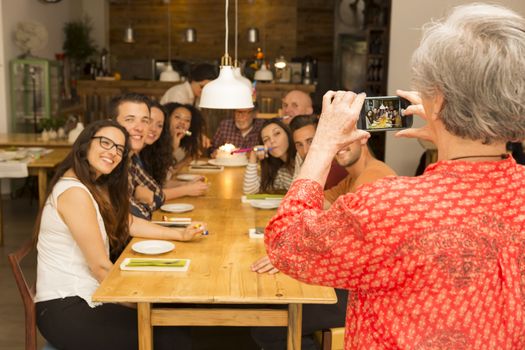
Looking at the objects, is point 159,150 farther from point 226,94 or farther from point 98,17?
point 98,17

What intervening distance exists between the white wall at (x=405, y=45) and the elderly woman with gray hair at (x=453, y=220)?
6.02 m

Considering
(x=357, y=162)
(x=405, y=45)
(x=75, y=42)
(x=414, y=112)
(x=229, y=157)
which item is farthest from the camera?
(x=75, y=42)

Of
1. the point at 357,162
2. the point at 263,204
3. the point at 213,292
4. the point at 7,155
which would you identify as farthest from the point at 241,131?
the point at 213,292

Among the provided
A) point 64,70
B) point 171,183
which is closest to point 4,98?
point 64,70

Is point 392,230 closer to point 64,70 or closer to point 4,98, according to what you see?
point 4,98

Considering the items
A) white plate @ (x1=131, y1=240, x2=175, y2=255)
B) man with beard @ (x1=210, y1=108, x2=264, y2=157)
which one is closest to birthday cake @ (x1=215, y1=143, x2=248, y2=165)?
man with beard @ (x1=210, y1=108, x2=264, y2=157)

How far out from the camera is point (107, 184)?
2895mm

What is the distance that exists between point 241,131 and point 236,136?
0.25 feet

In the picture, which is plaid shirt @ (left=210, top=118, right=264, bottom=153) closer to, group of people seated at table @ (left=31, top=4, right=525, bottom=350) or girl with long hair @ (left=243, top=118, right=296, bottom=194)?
girl with long hair @ (left=243, top=118, right=296, bottom=194)

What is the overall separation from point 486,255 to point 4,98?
23.5ft

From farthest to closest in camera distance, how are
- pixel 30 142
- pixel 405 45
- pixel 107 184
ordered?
pixel 405 45, pixel 30 142, pixel 107 184

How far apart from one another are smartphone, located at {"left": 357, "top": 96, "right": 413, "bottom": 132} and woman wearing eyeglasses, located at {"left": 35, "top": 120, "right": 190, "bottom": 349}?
57.5 inches

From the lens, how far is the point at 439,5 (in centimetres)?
718

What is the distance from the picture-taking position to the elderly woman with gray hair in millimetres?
1074
